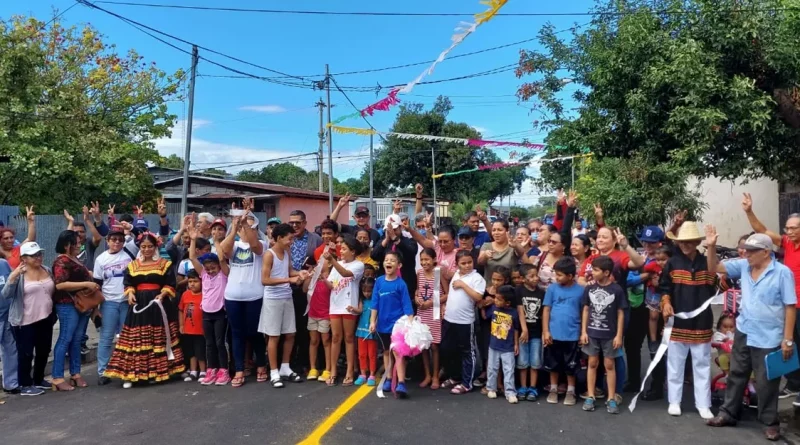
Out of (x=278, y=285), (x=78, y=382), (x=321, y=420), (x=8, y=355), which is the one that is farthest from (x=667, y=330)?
(x=8, y=355)

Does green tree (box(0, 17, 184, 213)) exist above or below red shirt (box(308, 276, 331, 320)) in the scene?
above

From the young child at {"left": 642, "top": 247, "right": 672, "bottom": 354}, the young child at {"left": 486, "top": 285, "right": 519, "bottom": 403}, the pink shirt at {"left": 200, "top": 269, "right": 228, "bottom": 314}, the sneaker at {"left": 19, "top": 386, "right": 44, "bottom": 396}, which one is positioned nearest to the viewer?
the young child at {"left": 486, "top": 285, "right": 519, "bottom": 403}

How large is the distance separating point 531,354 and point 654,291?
1.39m

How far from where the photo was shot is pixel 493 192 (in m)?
44.7

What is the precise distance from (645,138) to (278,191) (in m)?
20.1

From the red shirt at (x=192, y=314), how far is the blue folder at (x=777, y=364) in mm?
5460

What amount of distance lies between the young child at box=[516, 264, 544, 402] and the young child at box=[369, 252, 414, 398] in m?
1.13

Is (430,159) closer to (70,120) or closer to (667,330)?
(70,120)

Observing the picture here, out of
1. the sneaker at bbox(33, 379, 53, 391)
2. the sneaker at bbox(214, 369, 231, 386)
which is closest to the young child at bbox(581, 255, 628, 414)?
the sneaker at bbox(214, 369, 231, 386)

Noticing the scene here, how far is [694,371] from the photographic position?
5477mm

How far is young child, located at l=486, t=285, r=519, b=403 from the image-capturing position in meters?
5.90

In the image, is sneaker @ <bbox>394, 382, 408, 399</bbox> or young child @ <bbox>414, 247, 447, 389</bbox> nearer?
sneaker @ <bbox>394, 382, 408, 399</bbox>

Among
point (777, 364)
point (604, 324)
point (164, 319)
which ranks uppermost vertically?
point (604, 324)

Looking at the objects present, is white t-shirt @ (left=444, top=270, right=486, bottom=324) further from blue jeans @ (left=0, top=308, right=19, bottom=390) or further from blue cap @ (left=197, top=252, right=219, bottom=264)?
blue jeans @ (left=0, top=308, right=19, bottom=390)
